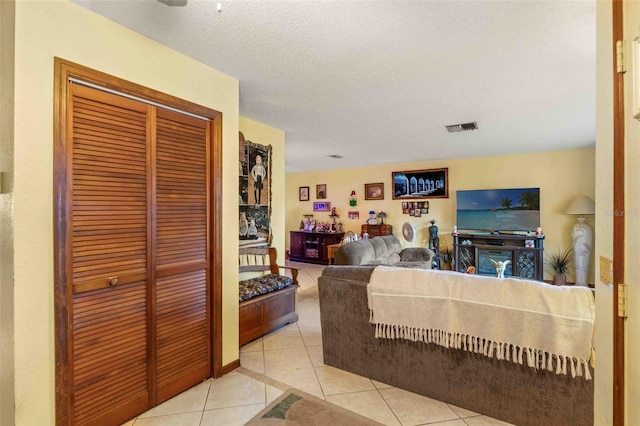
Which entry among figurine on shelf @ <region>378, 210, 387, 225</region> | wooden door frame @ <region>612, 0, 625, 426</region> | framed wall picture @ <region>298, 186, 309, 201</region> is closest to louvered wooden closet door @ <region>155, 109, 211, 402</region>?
wooden door frame @ <region>612, 0, 625, 426</region>

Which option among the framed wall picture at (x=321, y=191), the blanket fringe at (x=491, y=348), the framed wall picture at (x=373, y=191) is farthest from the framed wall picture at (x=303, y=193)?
the blanket fringe at (x=491, y=348)

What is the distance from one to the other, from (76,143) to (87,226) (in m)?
0.46

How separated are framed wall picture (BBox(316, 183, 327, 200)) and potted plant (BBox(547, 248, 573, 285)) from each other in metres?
4.87

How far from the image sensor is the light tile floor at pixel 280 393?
1.89m

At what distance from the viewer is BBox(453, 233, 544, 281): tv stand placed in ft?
17.0

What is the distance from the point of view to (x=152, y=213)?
1965mm

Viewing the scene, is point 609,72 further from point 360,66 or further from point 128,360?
point 128,360

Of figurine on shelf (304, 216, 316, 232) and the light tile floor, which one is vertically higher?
figurine on shelf (304, 216, 316, 232)

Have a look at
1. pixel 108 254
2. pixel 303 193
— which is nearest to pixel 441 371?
pixel 108 254

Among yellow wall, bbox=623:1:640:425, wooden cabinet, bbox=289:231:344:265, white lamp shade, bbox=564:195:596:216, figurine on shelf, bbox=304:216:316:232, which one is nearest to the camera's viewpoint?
yellow wall, bbox=623:1:640:425

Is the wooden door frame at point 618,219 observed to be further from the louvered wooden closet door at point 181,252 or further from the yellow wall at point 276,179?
the yellow wall at point 276,179

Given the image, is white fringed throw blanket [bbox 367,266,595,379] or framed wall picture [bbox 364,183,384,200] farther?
framed wall picture [bbox 364,183,384,200]

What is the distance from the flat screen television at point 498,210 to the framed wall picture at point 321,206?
3108mm

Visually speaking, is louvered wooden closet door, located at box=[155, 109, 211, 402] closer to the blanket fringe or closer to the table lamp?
the blanket fringe
